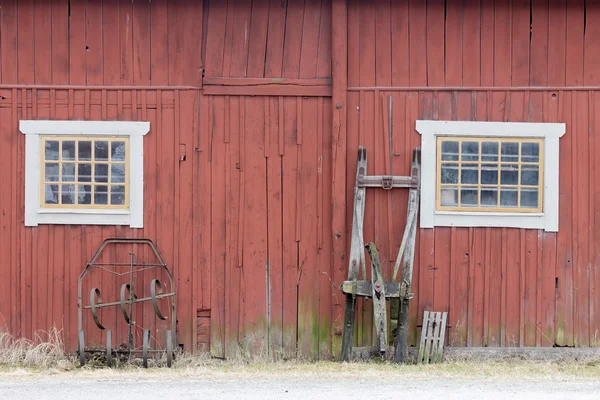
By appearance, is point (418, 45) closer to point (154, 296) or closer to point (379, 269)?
point (379, 269)

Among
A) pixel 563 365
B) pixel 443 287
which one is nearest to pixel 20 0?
pixel 443 287

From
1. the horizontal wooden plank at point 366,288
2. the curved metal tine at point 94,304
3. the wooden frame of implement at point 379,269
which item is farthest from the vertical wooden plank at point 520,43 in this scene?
the curved metal tine at point 94,304

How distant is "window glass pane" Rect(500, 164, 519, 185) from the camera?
432 inches

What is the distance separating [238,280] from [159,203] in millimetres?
1228

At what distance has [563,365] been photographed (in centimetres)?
1073

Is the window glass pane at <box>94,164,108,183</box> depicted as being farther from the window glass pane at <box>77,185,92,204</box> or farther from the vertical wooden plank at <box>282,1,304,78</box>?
the vertical wooden plank at <box>282,1,304,78</box>

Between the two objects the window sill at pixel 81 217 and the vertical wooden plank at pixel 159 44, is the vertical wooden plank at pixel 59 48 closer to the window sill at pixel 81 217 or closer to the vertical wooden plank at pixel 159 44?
the vertical wooden plank at pixel 159 44

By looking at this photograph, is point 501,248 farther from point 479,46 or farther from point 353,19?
point 353,19

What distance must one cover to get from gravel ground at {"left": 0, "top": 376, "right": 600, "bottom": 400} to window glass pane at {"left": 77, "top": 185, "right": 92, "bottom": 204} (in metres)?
2.13

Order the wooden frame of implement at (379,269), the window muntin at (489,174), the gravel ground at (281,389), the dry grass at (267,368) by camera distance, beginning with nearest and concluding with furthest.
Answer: the gravel ground at (281,389) < the dry grass at (267,368) < the wooden frame of implement at (379,269) < the window muntin at (489,174)

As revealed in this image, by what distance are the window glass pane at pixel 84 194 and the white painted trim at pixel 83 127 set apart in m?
0.59

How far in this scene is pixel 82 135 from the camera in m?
10.9

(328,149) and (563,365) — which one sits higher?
(328,149)

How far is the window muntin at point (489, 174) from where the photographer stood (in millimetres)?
10961
